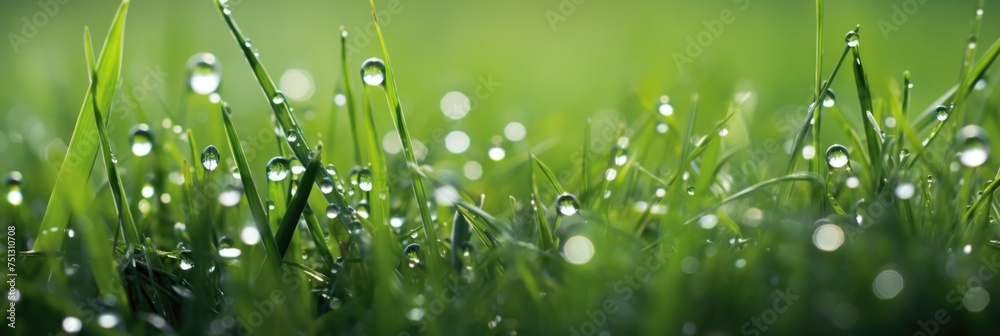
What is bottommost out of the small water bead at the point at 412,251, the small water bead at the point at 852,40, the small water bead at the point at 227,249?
the small water bead at the point at 227,249

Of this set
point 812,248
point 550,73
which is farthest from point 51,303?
point 550,73

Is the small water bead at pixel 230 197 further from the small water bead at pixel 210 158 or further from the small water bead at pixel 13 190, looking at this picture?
the small water bead at pixel 13 190

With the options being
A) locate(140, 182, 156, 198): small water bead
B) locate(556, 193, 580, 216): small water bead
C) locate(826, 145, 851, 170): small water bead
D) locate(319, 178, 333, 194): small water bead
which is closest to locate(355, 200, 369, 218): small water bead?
locate(319, 178, 333, 194): small water bead

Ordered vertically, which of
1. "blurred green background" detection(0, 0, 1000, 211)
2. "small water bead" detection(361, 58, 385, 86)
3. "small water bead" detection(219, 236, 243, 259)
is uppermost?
"blurred green background" detection(0, 0, 1000, 211)

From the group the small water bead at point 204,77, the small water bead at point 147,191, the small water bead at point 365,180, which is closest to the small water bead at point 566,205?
the small water bead at point 365,180

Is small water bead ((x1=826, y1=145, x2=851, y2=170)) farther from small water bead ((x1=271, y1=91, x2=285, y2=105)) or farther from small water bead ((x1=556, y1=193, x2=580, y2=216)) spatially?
small water bead ((x1=271, y1=91, x2=285, y2=105))

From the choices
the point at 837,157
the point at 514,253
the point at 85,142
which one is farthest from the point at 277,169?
the point at 837,157
